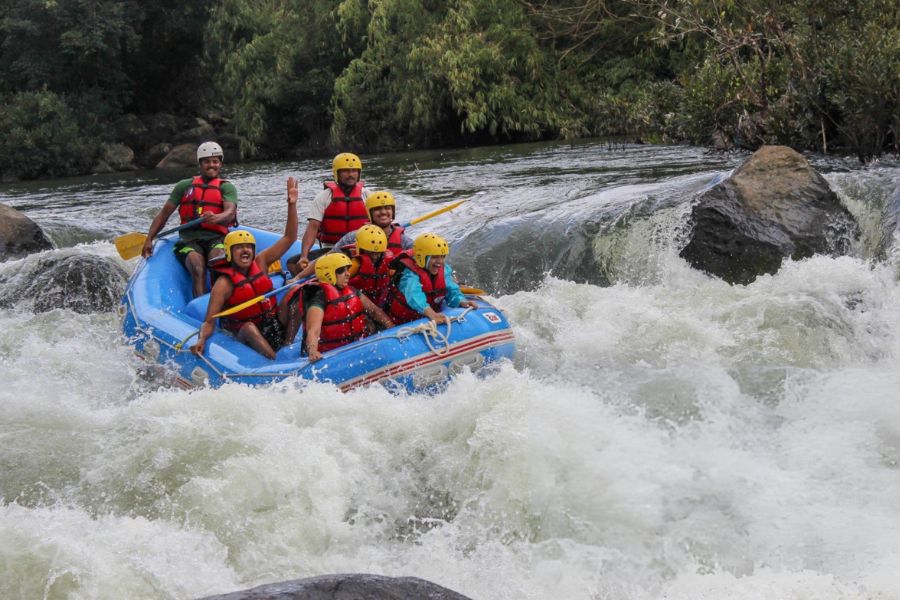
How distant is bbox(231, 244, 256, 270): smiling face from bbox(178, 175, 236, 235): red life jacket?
1363 millimetres

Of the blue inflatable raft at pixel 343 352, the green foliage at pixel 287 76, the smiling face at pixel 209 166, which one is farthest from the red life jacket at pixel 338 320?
the green foliage at pixel 287 76

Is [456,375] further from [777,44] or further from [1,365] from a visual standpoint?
[777,44]

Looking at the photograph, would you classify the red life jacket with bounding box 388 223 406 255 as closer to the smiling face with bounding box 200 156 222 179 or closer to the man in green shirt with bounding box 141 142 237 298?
the man in green shirt with bounding box 141 142 237 298

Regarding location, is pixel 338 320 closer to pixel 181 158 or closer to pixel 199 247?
pixel 199 247

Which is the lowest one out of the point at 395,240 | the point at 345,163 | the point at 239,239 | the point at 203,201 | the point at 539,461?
the point at 539,461

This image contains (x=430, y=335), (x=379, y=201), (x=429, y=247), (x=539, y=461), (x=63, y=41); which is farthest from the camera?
(x=63, y=41)

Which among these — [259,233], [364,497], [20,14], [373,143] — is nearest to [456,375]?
[364,497]

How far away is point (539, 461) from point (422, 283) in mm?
1875

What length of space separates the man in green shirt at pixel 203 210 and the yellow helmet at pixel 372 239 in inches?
70.2

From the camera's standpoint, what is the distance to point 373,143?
2088 centimetres

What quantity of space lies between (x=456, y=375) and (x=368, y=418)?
74 centimetres

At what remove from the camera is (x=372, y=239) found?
6.60 metres

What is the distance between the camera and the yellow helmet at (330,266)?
20.5 feet

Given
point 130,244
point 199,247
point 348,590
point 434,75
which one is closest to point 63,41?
point 434,75
